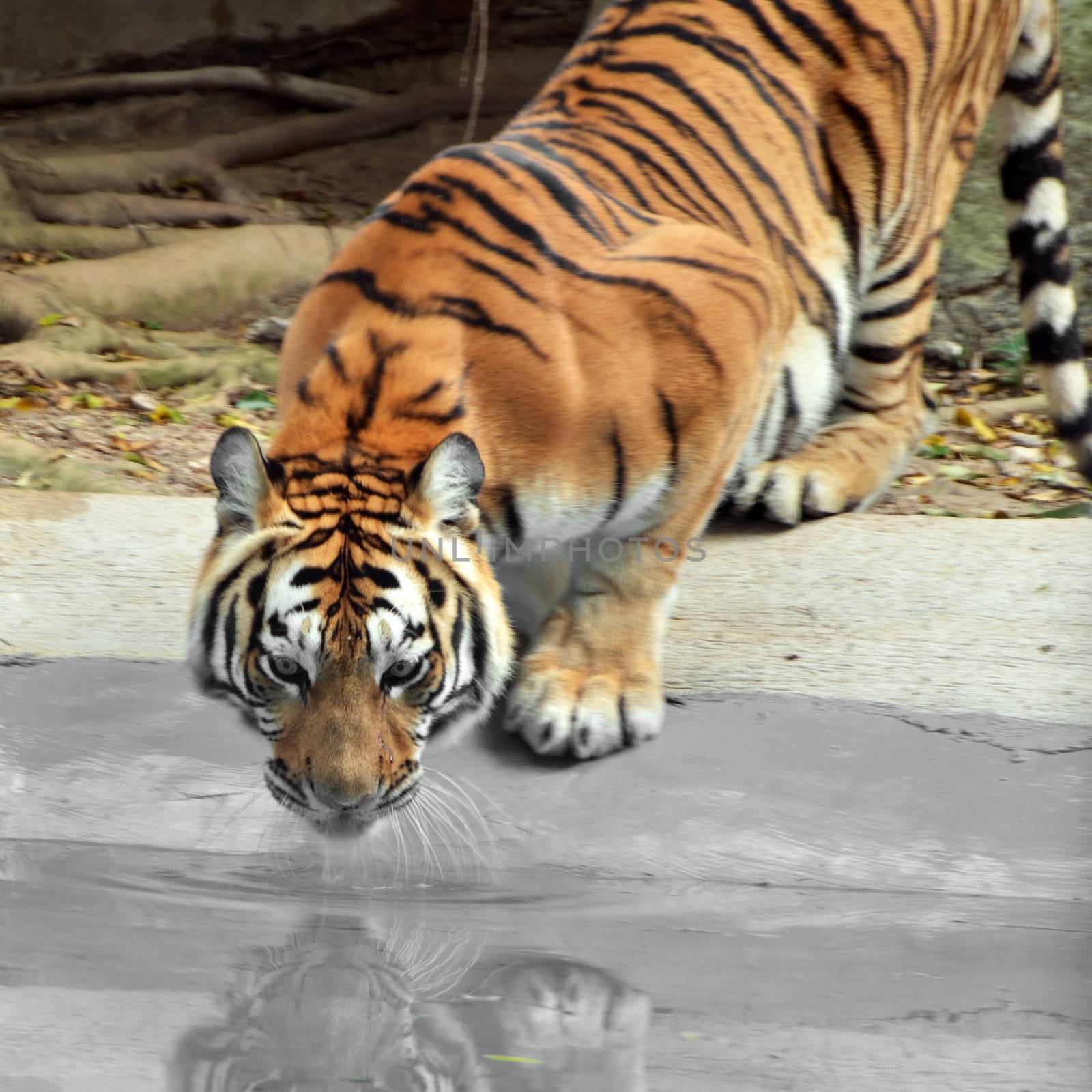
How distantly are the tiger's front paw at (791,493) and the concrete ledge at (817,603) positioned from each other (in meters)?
0.05

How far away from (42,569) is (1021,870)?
2.20 meters

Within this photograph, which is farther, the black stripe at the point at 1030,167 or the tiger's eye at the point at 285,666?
the black stripe at the point at 1030,167

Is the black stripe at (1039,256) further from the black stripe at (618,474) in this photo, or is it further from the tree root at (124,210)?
the tree root at (124,210)

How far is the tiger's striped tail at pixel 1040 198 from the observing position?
167 inches

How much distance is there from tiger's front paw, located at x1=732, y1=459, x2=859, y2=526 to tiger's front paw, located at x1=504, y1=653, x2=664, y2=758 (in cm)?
83

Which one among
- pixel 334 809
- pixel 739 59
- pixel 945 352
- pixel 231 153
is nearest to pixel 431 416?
pixel 334 809

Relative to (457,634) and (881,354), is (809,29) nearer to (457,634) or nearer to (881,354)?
(881,354)

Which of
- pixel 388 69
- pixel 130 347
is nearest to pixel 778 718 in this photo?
pixel 130 347

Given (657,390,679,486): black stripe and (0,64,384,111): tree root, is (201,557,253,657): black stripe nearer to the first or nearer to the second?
(657,390,679,486): black stripe

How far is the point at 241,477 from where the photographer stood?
2420 millimetres

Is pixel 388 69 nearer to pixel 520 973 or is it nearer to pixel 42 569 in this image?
pixel 42 569

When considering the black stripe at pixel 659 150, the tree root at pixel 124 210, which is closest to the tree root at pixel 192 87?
the tree root at pixel 124 210

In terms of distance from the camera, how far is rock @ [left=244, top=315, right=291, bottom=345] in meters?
6.48

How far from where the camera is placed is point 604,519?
2.90 m
